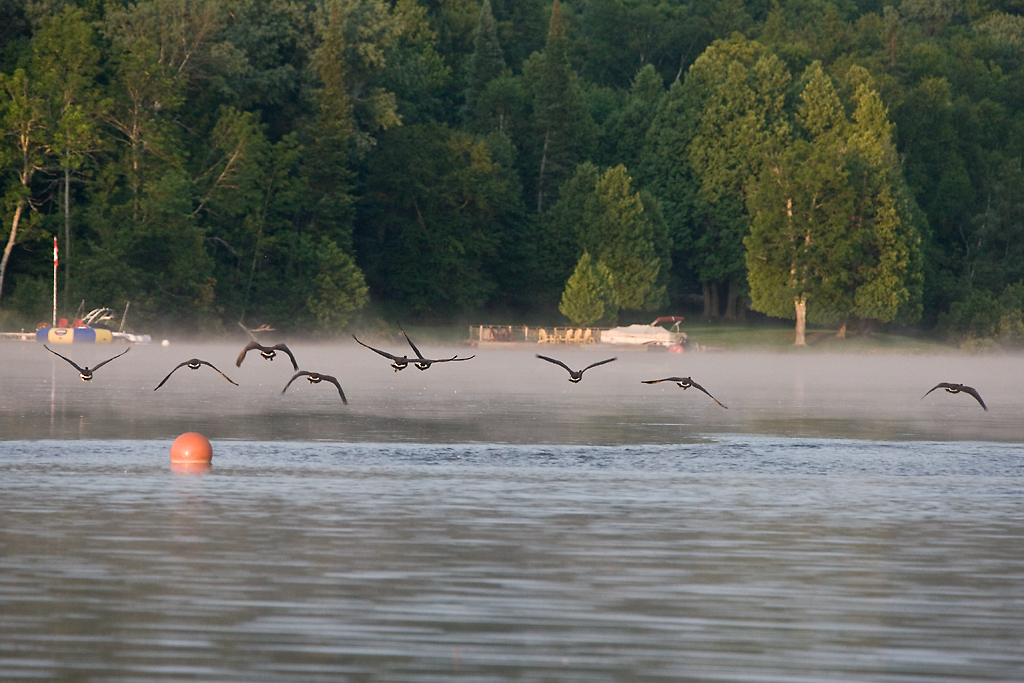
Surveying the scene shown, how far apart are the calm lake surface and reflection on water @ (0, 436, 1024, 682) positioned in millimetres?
52

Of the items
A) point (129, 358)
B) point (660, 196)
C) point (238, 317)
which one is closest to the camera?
point (129, 358)

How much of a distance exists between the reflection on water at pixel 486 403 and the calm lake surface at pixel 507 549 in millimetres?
363

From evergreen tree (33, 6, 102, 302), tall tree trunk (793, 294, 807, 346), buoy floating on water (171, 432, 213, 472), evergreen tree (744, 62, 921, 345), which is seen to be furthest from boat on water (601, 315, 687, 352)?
buoy floating on water (171, 432, 213, 472)

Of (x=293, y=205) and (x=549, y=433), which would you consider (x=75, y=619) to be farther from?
(x=293, y=205)

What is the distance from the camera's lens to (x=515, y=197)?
411 feet

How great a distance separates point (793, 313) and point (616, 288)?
13.9 meters

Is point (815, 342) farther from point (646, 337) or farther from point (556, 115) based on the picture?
point (556, 115)

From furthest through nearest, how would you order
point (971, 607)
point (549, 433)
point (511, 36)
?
1. point (511, 36)
2. point (549, 433)
3. point (971, 607)

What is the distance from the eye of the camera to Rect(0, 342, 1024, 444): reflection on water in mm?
36719

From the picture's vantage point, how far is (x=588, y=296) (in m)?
115

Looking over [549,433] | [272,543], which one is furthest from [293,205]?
[272,543]

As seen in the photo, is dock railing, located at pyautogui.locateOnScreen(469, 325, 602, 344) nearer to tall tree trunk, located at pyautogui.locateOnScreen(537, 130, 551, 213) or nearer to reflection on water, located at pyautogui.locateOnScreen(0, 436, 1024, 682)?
tall tree trunk, located at pyautogui.locateOnScreen(537, 130, 551, 213)

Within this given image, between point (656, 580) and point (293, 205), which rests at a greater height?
point (293, 205)

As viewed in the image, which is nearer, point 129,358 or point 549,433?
point 549,433
